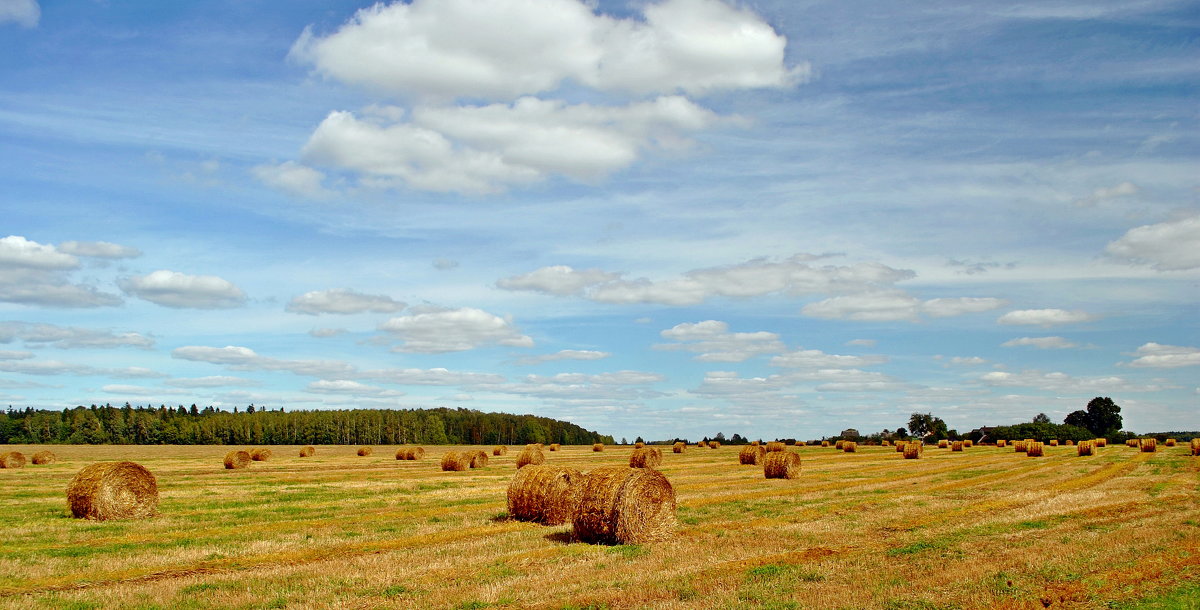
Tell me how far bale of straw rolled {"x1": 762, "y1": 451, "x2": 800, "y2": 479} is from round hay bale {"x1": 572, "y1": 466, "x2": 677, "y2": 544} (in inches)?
655

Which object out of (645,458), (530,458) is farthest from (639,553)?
(530,458)

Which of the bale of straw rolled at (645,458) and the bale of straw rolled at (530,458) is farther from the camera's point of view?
the bale of straw rolled at (530,458)

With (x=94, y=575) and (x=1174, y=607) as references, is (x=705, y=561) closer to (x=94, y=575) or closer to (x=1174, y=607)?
(x=1174, y=607)

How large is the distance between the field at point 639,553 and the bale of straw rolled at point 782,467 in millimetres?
5500

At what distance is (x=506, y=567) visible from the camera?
13.8m

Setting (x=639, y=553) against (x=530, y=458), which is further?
(x=530, y=458)

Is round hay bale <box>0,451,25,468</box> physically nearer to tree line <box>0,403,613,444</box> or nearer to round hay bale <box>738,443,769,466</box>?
round hay bale <box>738,443,769,466</box>

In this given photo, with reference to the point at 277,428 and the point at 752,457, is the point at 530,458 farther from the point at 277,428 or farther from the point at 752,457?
the point at 277,428

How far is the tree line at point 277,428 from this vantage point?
439ft

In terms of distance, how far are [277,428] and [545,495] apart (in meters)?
127

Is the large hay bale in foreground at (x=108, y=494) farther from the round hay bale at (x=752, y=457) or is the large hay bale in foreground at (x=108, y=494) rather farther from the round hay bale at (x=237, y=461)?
the round hay bale at (x=752, y=457)

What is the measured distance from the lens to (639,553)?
1534 centimetres

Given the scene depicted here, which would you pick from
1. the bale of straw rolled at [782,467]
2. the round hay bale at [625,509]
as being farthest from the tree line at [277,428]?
the round hay bale at [625,509]

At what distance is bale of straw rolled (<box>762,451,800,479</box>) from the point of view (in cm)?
3325
